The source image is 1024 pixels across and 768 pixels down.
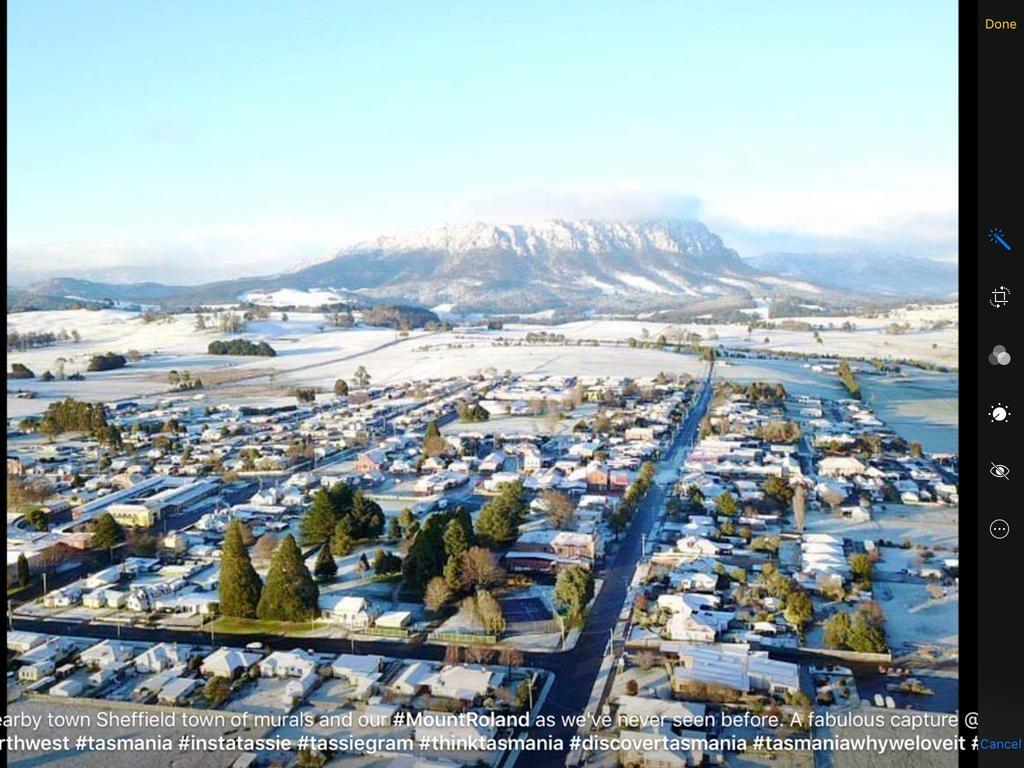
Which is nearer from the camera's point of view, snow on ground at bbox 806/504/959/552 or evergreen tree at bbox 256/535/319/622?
evergreen tree at bbox 256/535/319/622

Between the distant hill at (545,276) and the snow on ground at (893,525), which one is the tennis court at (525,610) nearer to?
the snow on ground at (893,525)

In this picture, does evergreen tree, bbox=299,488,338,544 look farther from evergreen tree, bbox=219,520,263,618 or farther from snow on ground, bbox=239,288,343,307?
snow on ground, bbox=239,288,343,307

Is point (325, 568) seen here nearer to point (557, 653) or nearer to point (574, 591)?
point (574, 591)

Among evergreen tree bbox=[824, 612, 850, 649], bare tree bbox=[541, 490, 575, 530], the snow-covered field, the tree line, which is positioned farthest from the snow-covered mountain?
evergreen tree bbox=[824, 612, 850, 649]

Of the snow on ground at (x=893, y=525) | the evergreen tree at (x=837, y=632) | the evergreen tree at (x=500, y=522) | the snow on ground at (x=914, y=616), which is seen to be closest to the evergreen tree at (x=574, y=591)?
the evergreen tree at (x=500, y=522)

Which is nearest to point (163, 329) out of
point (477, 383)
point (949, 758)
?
point (477, 383)
